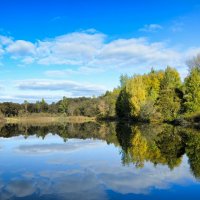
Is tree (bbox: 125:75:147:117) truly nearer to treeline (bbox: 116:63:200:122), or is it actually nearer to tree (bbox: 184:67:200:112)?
treeline (bbox: 116:63:200:122)

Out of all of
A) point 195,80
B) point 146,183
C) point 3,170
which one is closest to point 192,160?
point 146,183

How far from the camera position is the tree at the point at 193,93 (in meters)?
57.1

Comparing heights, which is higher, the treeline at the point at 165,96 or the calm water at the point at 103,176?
the treeline at the point at 165,96

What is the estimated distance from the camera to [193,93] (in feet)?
191

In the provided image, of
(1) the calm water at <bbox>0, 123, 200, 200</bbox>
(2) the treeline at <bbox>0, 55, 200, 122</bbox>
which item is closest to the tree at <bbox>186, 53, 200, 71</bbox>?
(2) the treeline at <bbox>0, 55, 200, 122</bbox>

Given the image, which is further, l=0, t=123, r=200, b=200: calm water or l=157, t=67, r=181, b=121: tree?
l=157, t=67, r=181, b=121: tree

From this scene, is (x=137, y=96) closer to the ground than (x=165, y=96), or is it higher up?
higher up

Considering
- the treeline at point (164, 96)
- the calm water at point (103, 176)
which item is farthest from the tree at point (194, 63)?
the calm water at point (103, 176)

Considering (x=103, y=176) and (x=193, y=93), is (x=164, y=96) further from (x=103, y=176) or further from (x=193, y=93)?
(x=103, y=176)

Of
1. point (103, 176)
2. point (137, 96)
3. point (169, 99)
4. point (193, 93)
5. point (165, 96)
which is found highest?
point (137, 96)

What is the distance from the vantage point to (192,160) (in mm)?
19031

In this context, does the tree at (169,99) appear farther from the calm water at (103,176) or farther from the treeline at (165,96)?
the calm water at (103,176)

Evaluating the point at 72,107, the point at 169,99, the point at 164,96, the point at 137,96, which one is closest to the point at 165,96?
the point at 164,96

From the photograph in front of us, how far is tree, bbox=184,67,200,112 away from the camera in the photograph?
2247 inches
